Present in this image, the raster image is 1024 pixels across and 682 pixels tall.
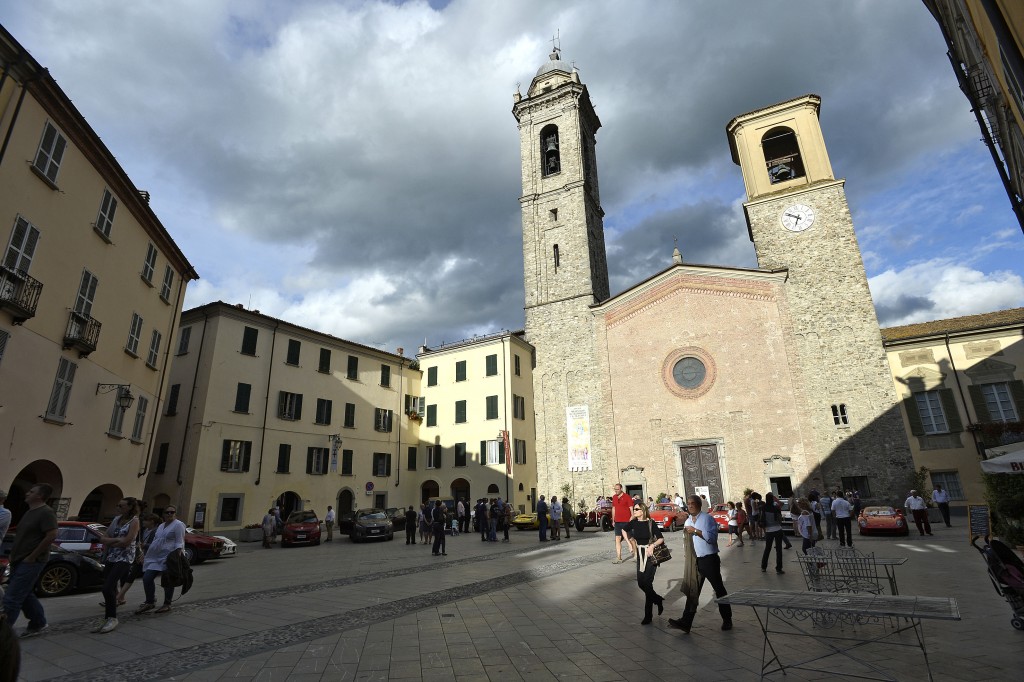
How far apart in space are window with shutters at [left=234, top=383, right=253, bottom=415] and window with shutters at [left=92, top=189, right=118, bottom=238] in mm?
9799

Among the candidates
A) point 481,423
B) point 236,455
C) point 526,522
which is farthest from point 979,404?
Result: point 236,455

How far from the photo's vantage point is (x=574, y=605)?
784cm

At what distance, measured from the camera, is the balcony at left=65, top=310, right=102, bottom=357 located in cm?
1280

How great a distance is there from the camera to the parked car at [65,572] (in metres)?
9.51

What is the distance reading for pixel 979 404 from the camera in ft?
72.5

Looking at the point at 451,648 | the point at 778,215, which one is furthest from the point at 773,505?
the point at 778,215

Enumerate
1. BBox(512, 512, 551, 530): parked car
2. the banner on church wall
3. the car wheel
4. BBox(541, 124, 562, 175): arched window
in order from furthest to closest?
1. BBox(541, 124, 562, 175): arched window
2. the banner on church wall
3. BBox(512, 512, 551, 530): parked car
4. the car wheel

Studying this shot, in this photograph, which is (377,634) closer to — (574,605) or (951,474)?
(574,605)

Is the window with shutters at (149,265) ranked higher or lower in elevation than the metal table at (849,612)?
higher

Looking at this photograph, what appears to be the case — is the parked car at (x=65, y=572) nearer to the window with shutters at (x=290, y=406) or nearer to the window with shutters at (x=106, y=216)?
the window with shutters at (x=106, y=216)

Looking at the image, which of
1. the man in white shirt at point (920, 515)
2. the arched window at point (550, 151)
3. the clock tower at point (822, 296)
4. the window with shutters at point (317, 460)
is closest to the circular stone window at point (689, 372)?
the clock tower at point (822, 296)

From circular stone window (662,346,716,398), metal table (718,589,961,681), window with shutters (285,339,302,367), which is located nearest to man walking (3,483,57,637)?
metal table (718,589,961,681)

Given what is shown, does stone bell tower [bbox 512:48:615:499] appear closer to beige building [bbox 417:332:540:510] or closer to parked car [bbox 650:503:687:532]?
beige building [bbox 417:332:540:510]

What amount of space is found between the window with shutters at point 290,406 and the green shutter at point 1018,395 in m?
31.5
